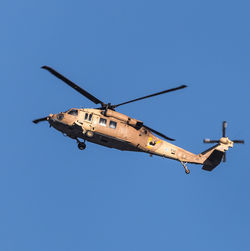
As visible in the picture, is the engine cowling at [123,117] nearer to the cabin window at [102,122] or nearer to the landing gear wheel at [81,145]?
the cabin window at [102,122]

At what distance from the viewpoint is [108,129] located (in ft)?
129

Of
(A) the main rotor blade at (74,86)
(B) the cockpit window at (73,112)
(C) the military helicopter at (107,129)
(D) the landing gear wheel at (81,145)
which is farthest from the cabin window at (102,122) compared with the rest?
(D) the landing gear wheel at (81,145)

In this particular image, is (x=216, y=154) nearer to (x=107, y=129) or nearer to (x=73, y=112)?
(x=107, y=129)

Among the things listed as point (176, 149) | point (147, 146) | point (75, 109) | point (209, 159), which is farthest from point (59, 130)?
point (209, 159)

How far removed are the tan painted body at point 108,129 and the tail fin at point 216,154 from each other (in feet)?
17.9

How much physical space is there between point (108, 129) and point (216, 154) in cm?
1132

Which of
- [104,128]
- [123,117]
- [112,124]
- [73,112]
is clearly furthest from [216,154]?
[73,112]

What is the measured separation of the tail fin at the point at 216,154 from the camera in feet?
140

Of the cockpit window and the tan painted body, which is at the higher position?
the cockpit window

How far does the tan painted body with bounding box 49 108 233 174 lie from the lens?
128 feet

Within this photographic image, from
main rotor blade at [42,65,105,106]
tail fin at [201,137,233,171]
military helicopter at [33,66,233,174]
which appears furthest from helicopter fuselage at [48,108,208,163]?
tail fin at [201,137,233,171]

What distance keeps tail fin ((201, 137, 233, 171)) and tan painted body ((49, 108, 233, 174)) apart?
17.9ft

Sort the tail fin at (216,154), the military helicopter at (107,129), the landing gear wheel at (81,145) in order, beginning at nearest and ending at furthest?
the military helicopter at (107,129) < the landing gear wheel at (81,145) < the tail fin at (216,154)

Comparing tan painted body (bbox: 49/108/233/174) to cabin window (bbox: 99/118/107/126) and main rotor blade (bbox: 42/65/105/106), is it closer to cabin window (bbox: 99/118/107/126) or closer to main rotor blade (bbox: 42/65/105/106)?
cabin window (bbox: 99/118/107/126)
